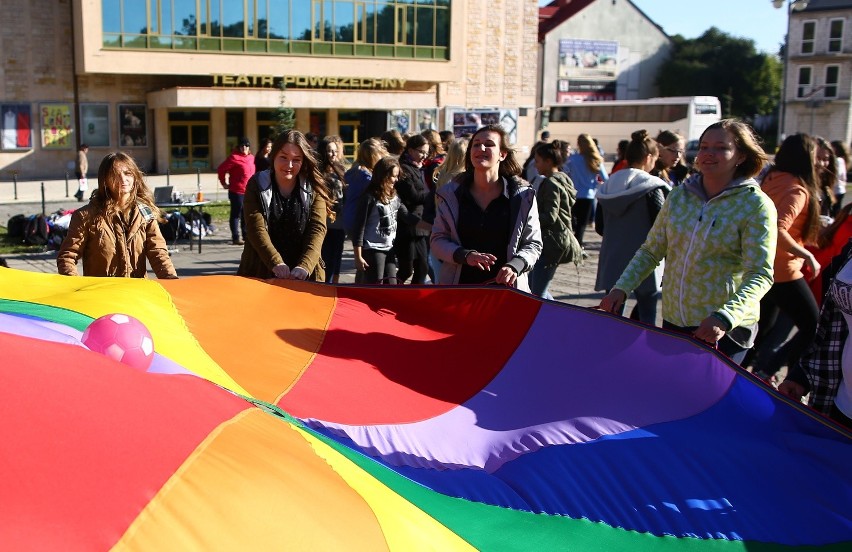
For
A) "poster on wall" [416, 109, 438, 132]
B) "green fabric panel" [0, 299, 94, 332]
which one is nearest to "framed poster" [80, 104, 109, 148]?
"poster on wall" [416, 109, 438, 132]

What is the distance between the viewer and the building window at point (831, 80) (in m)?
69.9

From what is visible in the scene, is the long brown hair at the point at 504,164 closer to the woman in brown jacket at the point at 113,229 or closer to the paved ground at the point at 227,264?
the woman in brown jacket at the point at 113,229

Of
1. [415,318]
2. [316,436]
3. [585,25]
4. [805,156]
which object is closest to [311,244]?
[415,318]

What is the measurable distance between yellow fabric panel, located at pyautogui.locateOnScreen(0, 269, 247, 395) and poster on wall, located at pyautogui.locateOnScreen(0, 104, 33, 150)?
3769 cm

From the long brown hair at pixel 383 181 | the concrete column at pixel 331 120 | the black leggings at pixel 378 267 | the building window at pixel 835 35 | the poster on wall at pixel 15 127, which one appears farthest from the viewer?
the building window at pixel 835 35

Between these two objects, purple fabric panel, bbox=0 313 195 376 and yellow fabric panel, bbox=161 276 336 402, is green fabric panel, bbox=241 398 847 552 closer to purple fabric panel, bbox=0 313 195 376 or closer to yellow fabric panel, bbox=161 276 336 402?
purple fabric panel, bbox=0 313 195 376

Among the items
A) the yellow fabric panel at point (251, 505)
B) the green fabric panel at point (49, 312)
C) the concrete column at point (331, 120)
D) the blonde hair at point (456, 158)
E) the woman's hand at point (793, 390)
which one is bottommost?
the woman's hand at point (793, 390)

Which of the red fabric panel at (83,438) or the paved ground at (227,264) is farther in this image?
the paved ground at (227,264)

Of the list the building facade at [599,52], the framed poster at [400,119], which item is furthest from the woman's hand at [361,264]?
the building facade at [599,52]

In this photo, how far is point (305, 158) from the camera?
21.5 feet

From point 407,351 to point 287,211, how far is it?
68.6 inches

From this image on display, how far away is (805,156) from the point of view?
680 cm

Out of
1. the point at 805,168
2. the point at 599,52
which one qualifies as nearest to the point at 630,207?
the point at 805,168

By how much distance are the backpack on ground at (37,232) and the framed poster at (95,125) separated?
27.1 metres
